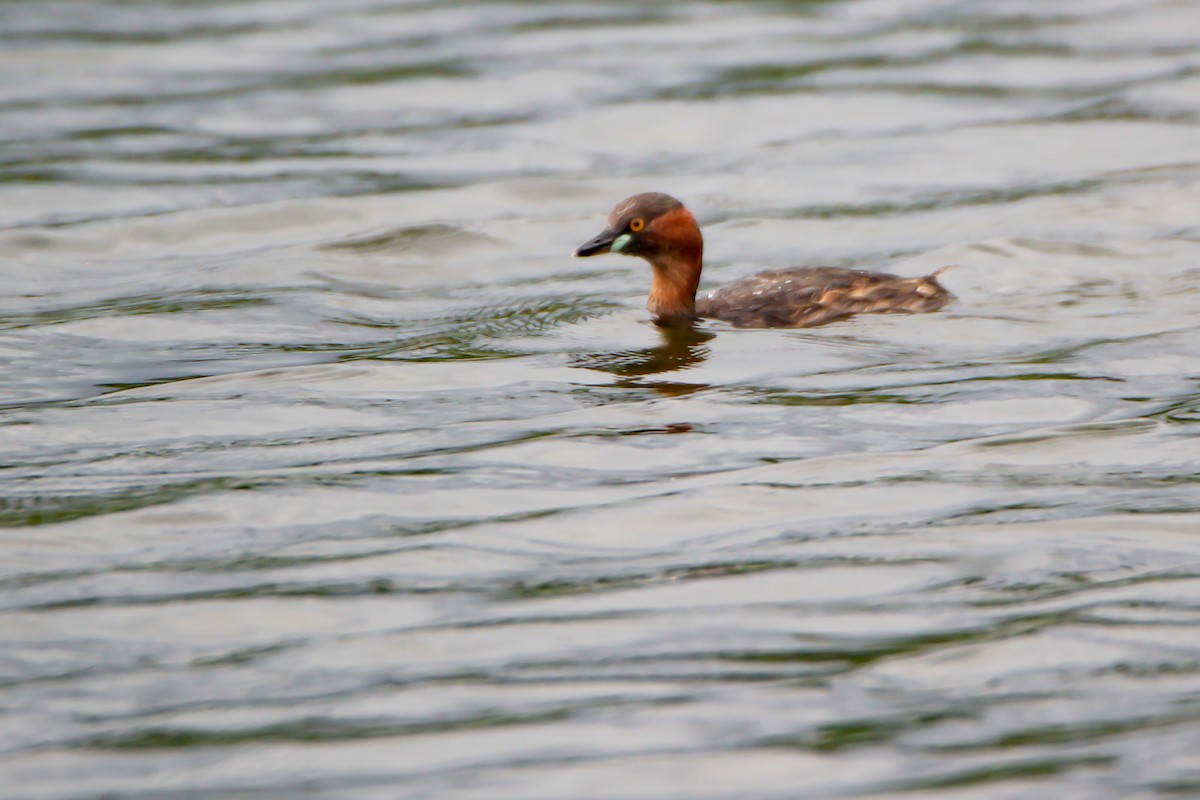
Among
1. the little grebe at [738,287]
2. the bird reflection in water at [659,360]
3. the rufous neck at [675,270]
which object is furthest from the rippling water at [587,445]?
the rufous neck at [675,270]

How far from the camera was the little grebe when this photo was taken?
28.1ft

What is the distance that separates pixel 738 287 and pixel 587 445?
7.95ft

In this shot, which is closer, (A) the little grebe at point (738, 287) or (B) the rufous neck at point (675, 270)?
(A) the little grebe at point (738, 287)

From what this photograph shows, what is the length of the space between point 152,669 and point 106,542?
102 cm

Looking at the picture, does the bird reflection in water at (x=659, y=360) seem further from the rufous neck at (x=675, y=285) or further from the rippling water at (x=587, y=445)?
the rufous neck at (x=675, y=285)

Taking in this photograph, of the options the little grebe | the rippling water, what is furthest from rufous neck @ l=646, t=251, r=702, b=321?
the rippling water

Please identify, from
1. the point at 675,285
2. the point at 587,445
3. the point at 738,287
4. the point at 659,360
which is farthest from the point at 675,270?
the point at 587,445

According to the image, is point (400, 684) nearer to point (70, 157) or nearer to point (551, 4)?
point (70, 157)

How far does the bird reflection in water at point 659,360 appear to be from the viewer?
25.1ft

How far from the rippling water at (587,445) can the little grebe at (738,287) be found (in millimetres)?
149

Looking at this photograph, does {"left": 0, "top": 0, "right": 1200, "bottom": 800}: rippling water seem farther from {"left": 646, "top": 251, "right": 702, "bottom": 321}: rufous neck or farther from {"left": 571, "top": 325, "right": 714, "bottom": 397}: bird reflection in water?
{"left": 646, "top": 251, "right": 702, "bottom": 321}: rufous neck

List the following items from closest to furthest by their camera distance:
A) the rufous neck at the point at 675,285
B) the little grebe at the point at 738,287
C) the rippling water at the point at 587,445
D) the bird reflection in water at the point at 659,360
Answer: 1. the rippling water at the point at 587,445
2. the bird reflection in water at the point at 659,360
3. the little grebe at the point at 738,287
4. the rufous neck at the point at 675,285

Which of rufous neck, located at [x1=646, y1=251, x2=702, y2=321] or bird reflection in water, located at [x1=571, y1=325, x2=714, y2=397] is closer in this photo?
bird reflection in water, located at [x1=571, y1=325, x2=714, y2=397]

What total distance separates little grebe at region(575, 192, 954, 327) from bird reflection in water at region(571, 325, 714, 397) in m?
0.27
